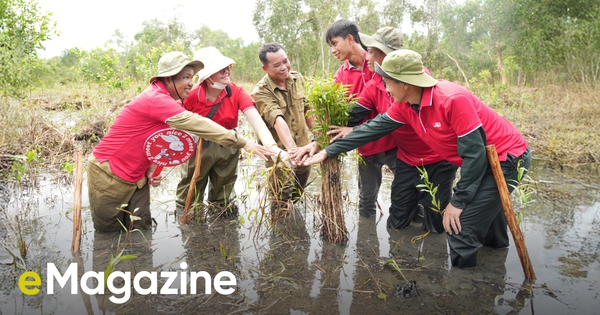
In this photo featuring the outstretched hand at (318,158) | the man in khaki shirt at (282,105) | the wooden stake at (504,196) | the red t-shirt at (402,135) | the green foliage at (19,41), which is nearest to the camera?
the wooden stake at (504,196)

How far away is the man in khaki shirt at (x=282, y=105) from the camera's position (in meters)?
4.45

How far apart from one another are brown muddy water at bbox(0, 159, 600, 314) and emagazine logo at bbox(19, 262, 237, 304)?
0.04 meters

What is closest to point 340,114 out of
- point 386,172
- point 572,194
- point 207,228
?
point 207,228

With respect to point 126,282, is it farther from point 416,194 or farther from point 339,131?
point 416,194

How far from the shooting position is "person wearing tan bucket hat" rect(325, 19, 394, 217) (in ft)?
13.5

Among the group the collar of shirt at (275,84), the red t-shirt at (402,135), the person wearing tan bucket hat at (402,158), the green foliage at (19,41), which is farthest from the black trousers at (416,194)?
the green foliage at (19,41)

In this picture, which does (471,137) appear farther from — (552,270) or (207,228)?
(207,228)

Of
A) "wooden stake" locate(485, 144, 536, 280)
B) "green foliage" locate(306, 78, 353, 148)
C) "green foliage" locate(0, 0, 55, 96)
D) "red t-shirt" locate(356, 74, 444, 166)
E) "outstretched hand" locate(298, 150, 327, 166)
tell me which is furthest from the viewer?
"green foliage" locate(0, 0, 55, 96)

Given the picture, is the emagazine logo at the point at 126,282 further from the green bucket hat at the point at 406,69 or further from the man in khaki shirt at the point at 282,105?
the green bucket hat at the point at 406,69

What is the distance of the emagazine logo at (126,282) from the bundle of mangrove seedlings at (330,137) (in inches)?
44.6

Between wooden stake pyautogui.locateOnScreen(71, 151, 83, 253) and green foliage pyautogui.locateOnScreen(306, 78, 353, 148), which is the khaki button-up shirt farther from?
wooden stake pyautogui.locateOnScreen(71, 151, 83, 253)

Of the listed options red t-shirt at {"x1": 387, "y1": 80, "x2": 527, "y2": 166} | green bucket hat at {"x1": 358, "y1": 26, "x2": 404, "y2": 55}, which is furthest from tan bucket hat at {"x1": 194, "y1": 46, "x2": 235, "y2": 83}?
red t-shirt at {"x1": 387, "y1": 80, "x2": 527, "y2": 166}

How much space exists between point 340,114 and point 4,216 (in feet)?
12.9

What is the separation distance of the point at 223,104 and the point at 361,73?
150cm
